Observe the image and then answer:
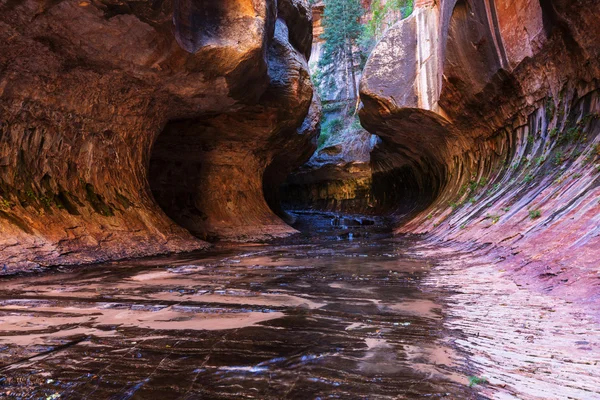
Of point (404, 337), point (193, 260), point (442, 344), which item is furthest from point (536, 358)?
point (193, 260)

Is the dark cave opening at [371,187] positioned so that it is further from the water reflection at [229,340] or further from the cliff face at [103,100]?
the water reflection at [229,340]

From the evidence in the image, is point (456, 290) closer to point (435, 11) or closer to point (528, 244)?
point (528, 244)

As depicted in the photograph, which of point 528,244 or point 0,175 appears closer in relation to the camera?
point 528,244

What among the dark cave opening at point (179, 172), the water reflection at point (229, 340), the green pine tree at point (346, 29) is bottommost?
the water reflection at point (229, 340)

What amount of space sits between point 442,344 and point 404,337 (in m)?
0.25

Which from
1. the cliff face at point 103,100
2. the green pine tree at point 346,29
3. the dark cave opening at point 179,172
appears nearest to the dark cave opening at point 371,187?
the green pine tree at point 346,29

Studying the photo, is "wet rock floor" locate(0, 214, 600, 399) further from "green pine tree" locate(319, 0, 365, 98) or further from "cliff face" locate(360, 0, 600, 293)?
"green pine tree" locate(319, 0, 365, 98)

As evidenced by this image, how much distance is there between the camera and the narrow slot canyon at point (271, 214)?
229 centimetres

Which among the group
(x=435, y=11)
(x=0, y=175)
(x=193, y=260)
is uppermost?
(x=435, y=11)

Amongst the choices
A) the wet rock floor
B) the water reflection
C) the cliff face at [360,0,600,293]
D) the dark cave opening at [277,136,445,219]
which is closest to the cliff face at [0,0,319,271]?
the water reflection

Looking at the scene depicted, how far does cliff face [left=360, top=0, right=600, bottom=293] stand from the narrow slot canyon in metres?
0.06

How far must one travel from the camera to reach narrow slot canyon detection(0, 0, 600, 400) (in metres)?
2.29

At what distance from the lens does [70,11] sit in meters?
6.85

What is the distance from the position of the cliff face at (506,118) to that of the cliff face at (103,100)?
15.2 feet
